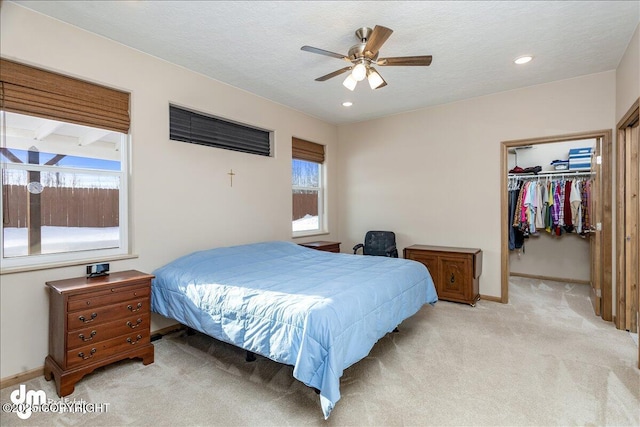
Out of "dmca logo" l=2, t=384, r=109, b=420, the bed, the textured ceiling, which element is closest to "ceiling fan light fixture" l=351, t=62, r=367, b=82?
the textured ceiling

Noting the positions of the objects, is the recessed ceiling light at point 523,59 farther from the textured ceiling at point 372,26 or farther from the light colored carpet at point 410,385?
the light colored carpet at point 410,385

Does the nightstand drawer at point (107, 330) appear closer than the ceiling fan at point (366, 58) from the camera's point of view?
Yes

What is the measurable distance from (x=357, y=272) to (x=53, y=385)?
8.02 feet

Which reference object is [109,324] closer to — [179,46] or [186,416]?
[186,416]

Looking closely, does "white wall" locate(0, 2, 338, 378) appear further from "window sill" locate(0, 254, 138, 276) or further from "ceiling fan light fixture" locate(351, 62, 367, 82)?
"ceiling fan light fixture" locate(351, 62, 367, 82)

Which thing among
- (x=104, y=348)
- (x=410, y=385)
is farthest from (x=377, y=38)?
(x=104, y=348)

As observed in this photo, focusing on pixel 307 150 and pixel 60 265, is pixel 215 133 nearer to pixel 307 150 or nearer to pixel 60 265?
pixel 307 150

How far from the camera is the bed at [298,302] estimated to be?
1817 mm

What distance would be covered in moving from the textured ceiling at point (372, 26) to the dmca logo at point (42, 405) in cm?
279

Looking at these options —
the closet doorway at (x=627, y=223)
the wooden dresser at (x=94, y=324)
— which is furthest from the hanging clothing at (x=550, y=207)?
the wooden dresser at (x=94, y=324)

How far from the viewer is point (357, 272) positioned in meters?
2.80

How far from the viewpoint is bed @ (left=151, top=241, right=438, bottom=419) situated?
1.82m

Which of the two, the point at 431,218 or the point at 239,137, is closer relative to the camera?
the point at 239,137

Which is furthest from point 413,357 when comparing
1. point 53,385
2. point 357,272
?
point 53,385
